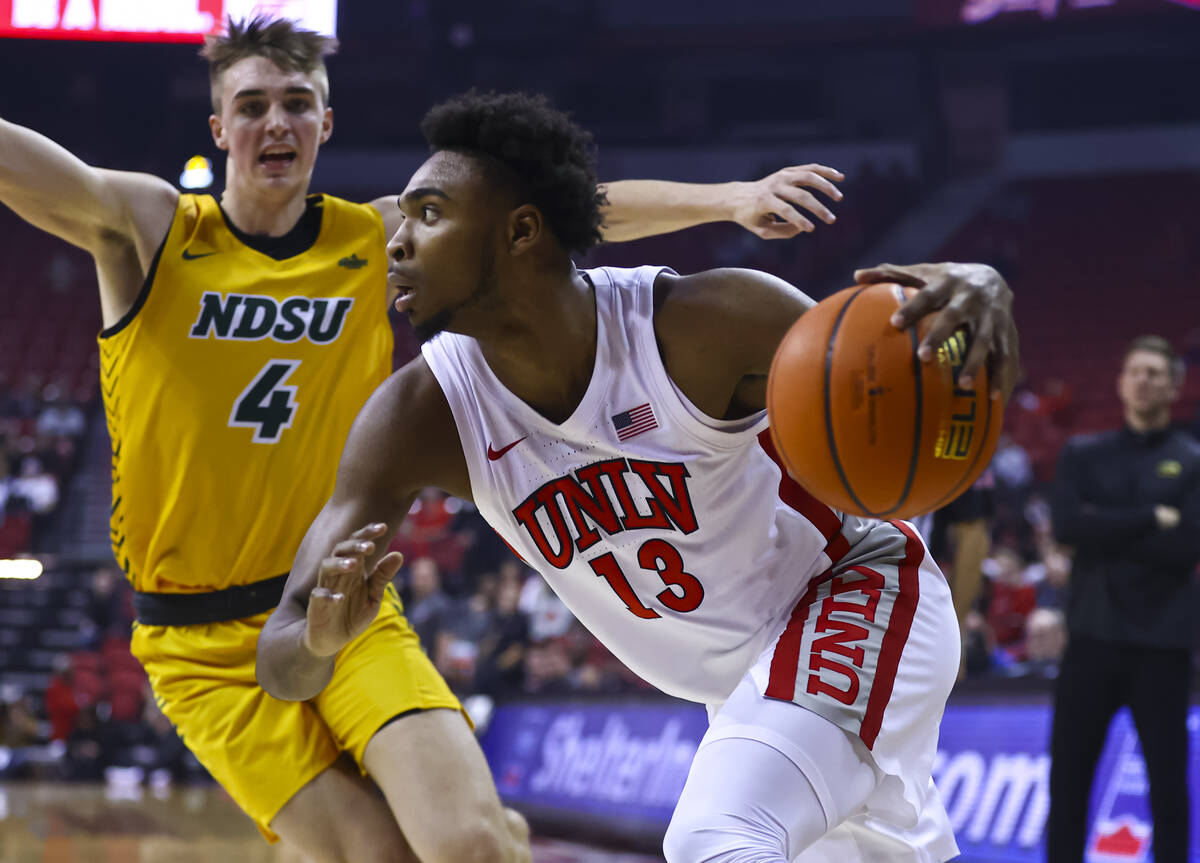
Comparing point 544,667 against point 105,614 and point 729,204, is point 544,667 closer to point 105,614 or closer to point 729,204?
point 105,614

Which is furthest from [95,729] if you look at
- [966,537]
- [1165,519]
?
[1165,519]

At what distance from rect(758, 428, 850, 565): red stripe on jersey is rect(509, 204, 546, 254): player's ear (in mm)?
614

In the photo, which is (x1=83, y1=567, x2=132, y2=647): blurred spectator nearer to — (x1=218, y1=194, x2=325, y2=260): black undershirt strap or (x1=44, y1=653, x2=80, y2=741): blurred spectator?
(x1=44, y1=653, x2=80, y2=741): blurred spectator

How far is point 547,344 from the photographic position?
262 centimetres

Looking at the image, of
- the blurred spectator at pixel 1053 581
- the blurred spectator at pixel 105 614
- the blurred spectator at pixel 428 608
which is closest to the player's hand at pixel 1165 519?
the blurred spectator at pixel 1053 581

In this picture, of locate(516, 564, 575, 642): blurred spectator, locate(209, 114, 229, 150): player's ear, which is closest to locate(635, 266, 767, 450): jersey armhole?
locate(209, 114, 229, 150): player's ear

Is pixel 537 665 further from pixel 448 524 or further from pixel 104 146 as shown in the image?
pixel 104 146

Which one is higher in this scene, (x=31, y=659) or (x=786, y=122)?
(x=786, y=122)

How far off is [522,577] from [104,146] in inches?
502

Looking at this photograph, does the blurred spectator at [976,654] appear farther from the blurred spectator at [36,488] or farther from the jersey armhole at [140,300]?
the blurred spectator at [36,488]

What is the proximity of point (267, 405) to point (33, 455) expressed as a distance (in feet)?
41.5

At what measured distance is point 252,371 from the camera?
3.21 meters

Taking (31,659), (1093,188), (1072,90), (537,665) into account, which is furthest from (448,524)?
(1072,90)

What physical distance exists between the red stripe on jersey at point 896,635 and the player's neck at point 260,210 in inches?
68.0
